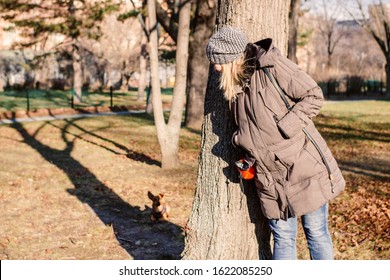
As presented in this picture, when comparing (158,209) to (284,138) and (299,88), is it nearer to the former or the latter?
(284,138)

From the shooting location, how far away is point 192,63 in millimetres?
15406

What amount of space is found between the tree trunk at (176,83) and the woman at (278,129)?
601cm

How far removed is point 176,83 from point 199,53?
628 centimetres

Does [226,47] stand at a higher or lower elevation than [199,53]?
lower

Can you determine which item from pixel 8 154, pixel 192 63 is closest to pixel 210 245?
pixel 8 154

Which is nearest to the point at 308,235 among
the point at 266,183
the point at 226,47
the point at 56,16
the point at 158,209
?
the point at 266,183

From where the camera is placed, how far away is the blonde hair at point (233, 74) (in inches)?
122

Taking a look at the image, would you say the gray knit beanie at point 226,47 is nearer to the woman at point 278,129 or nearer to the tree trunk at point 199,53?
the woman at point 278,129

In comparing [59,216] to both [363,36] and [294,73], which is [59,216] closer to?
[294,73]

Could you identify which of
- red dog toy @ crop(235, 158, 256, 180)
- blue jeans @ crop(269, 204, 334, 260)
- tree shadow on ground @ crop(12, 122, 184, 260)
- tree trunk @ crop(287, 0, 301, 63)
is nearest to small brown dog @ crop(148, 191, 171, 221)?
tree shadow on ground @ crop(12, 122, 184, 260)

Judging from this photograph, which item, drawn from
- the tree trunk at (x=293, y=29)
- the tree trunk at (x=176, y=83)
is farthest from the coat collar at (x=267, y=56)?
the tree trunk at (x=293, y=29)

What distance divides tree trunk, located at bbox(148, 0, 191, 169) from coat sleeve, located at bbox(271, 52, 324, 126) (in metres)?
6.16

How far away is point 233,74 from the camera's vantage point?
10.1ft

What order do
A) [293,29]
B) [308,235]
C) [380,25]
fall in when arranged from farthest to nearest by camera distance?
[380,25], [293,29], [308,235]
